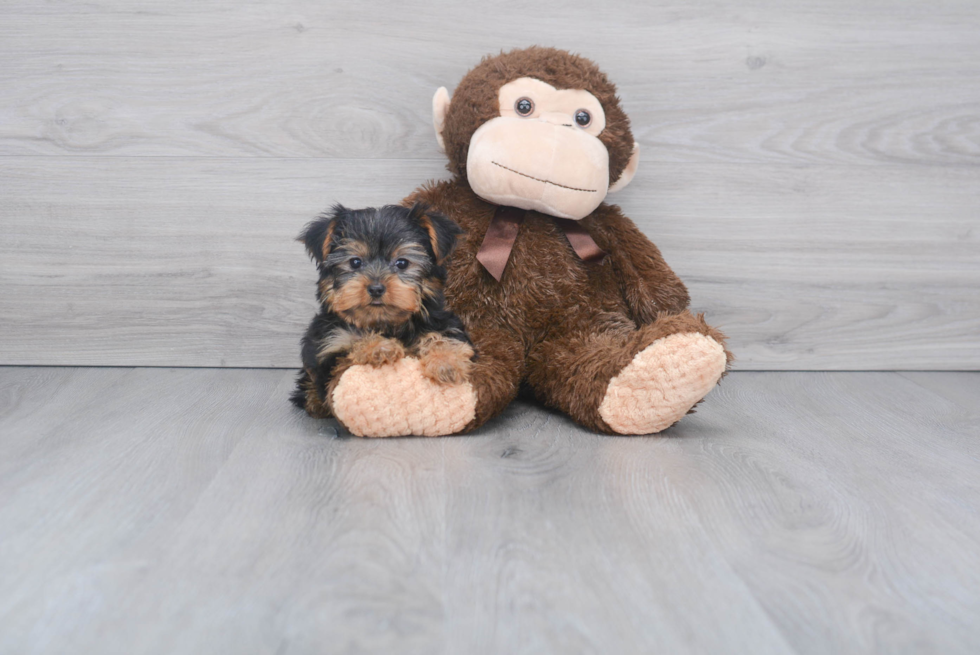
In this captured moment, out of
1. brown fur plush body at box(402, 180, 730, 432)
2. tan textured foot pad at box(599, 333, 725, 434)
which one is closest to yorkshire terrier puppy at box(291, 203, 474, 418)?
brown fur plush body at box(402, 180, 730, 432)

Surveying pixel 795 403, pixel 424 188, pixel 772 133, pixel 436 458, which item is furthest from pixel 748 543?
pixel 772 133

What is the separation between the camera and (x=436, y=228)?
1537mm

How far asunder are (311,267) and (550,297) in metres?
0.74

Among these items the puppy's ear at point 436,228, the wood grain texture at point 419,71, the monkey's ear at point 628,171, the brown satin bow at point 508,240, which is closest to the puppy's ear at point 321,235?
the puppy's ear at point 436,228

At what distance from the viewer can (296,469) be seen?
1.38 m

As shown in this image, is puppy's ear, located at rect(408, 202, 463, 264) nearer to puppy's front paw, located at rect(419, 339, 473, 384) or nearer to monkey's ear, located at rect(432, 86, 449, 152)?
puppy's front paw, located at rect(419, 339, 473, 384)

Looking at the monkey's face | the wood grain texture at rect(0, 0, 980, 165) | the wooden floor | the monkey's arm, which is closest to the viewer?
the wooden floor

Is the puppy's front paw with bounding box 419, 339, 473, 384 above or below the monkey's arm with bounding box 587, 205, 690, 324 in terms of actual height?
below

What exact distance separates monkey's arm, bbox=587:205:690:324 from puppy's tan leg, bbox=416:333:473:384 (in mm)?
507

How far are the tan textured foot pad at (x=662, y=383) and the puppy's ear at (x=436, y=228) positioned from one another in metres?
0.45

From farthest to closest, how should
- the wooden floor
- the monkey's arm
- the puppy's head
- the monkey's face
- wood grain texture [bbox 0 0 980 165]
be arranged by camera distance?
1. wood grain texture [bbox 0 0 980 165]
2. the monkey's arm
3. the monkey's face
4. the puppy's head
5. the wooden floor

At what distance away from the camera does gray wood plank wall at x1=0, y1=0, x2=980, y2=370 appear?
2016 mm

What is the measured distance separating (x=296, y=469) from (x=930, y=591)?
104 centimetres

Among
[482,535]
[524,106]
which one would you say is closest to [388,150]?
[524,106]
